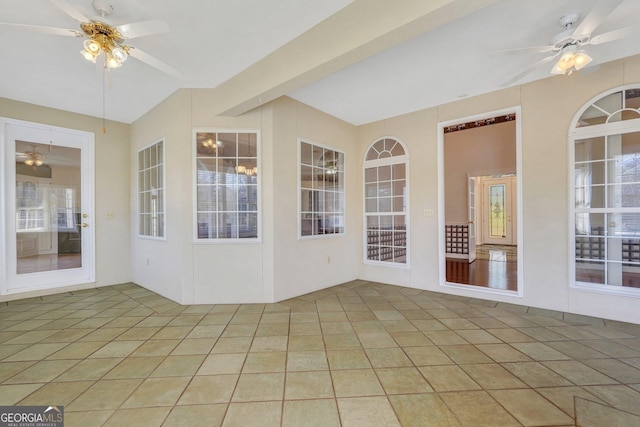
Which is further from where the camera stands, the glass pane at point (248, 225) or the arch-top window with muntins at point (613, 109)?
the glass pane at point (248, 225)

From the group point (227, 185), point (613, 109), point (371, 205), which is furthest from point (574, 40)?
point (227, 185)

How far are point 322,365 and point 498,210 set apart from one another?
10.4 m

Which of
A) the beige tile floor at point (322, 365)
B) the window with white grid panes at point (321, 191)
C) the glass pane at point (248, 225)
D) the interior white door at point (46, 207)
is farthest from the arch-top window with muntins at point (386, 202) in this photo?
the interior white door at point (46, 207)

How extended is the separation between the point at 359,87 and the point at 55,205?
204 inches

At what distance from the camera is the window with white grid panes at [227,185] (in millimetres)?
3787

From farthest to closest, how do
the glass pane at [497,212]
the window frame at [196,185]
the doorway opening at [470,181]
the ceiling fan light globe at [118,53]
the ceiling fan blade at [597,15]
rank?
the glass pane at [497,212] → the doorway opening at [470,181] → the window frame at [196,185] → the ceiling fan light globe at [118,53] → the ceiling fan blade at [597,15]

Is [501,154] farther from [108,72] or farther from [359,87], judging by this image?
[108,72]

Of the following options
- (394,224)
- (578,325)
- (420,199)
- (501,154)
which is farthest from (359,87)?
(501,154)

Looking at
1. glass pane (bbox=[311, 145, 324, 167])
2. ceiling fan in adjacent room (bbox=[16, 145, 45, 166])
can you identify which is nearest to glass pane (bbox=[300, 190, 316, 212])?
glass pane (bbox=[311, 145, 324, 167])

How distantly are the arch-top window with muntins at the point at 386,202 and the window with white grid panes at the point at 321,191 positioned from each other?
579 millimetres

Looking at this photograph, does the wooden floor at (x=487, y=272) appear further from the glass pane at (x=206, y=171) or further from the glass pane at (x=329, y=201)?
the glass pane at (x=206, y=171)

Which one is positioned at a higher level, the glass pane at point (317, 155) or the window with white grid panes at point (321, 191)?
the glass pane at point (317, 155)

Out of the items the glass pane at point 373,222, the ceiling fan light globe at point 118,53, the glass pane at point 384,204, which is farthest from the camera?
the glass pane at point 373,222

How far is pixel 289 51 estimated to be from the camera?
2.74 m
